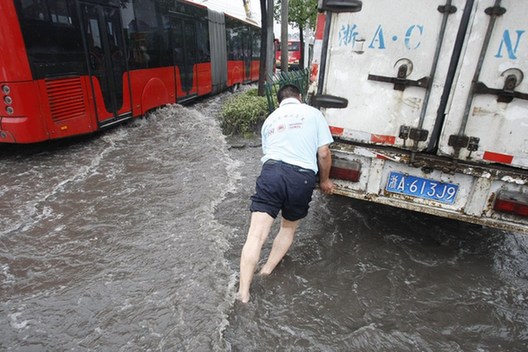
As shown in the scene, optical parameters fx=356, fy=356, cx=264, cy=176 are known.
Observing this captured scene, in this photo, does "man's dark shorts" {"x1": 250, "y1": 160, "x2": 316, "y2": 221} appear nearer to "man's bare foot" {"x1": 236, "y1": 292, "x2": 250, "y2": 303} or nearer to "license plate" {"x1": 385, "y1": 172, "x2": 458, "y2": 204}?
"man's bare foot" {"x1": 236, "y1": 292, "x2": 250, "y2": 303}

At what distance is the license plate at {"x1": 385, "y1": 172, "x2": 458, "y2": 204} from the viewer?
10.1ft

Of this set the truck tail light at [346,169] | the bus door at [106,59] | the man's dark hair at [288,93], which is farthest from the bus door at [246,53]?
the truck tail light at [346,169]

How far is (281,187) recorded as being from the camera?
9.12ft

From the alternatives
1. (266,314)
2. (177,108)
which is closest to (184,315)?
(266,314)

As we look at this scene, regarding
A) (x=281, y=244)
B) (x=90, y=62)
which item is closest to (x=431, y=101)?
(x=281, y=244)

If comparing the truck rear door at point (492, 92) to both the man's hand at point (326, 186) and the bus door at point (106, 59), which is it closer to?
the man's hand at point (326, 186)

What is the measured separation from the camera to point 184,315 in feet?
9.15

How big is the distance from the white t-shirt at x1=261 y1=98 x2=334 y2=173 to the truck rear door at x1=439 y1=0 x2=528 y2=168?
1060mm

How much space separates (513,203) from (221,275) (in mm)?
2529

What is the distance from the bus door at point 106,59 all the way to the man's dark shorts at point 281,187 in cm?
516

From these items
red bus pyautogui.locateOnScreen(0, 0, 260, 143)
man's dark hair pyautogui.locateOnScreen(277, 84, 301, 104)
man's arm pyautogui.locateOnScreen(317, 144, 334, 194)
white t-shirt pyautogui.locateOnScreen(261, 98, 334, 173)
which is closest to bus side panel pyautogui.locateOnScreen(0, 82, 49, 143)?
red bus pyautogui.locateOnScreen(0, 0, 260, 143)

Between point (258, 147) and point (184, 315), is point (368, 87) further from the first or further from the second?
point (258, 147)

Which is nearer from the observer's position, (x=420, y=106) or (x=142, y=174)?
(x=420, y=106)

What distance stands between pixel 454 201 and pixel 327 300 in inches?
54.5
